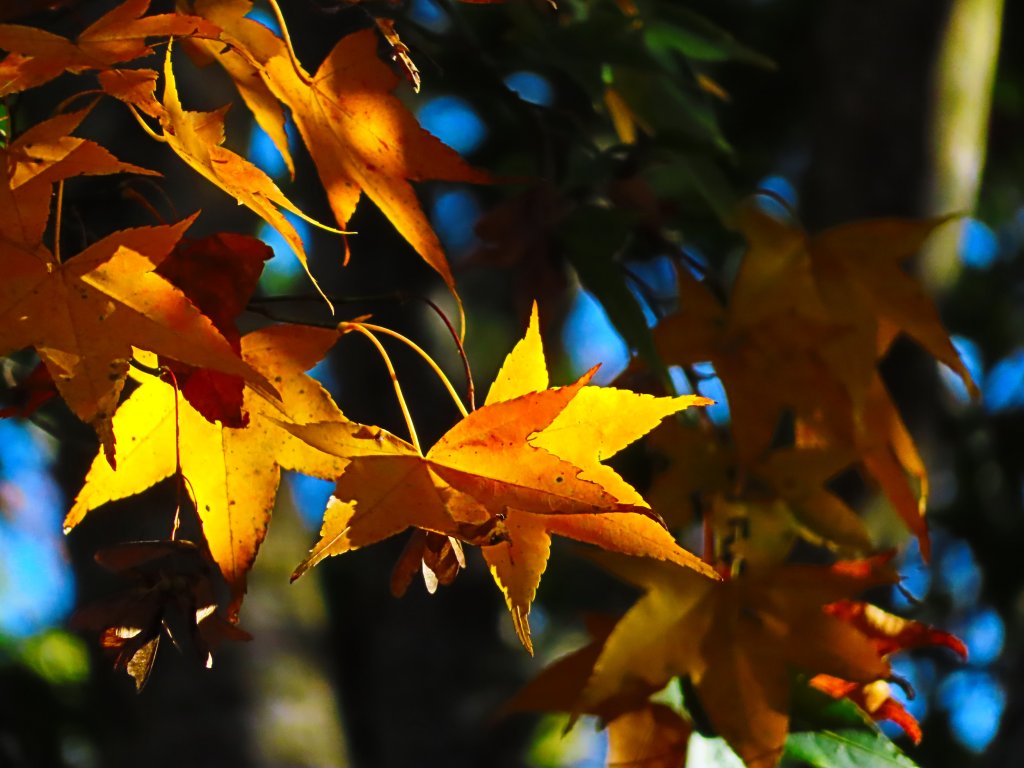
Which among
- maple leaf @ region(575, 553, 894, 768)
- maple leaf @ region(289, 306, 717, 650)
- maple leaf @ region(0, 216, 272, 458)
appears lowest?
maple leaf @ region(575, 553, 894, 768)

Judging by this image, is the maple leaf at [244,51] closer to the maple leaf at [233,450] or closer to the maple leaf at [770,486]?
the maple leaf at [233,450]

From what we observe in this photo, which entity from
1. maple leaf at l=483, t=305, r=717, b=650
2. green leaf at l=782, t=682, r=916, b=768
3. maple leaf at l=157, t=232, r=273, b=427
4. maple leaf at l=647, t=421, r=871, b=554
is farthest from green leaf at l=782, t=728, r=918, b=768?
maple leaf at l=157, t=232, r=273, b=427

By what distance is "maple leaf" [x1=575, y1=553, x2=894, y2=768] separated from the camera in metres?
0.62

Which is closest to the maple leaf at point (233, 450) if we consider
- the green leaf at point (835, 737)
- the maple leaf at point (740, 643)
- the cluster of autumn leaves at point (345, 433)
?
the cluster of autumn leaves at point (345, 433)

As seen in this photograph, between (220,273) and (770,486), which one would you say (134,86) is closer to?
(220,273)

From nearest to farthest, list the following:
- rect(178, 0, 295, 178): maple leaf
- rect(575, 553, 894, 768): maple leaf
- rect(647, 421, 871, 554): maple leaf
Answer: rect(178, 0, 295, 178): maple leaf, rect(575, 553, 894, 768): maple leaf, rect(647, 421, 871, 554): maple leaf

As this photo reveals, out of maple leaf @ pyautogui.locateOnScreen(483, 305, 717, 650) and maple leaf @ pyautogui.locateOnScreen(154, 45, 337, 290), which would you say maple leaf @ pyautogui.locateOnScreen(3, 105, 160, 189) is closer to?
maple leaf @ pyautogui.locateOnScreen(154, 45, 337, 290)

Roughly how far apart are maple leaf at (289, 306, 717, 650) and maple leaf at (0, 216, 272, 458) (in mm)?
59

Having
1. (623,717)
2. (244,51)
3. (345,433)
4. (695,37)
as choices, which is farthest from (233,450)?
(695,37)

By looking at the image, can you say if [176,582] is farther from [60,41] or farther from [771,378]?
[771,378]

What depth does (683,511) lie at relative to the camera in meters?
0.72

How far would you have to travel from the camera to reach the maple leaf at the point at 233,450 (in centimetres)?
46

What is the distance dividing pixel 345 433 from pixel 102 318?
3.8 inches

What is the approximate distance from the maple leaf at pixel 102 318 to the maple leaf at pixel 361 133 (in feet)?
0.39
